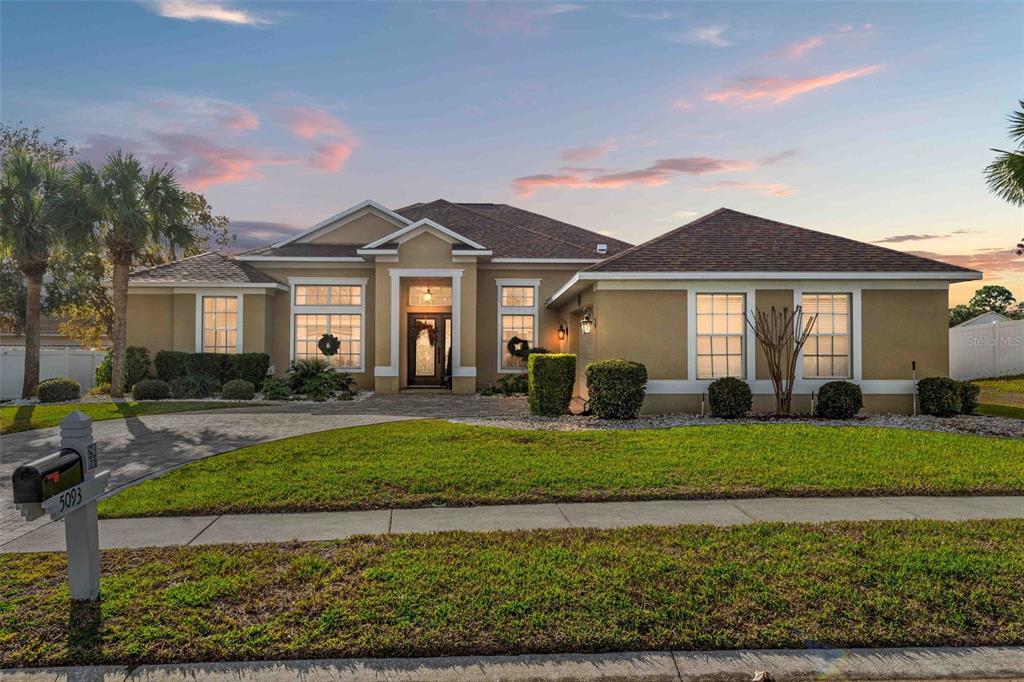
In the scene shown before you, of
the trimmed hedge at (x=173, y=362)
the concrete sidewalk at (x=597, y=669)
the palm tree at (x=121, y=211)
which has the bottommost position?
the concrete sidewalk at (x=597, y=669)

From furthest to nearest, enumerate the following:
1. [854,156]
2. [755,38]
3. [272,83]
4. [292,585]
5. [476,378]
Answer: [476,378], [854,156], [272,83], [755,38], [292,585]

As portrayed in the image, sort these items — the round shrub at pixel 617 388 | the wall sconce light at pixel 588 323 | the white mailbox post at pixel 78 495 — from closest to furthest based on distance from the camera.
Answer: the white mailbox post at pixel 78 495
the round shrub at pixel 617 388
the wall sconce light at pixel 588 323

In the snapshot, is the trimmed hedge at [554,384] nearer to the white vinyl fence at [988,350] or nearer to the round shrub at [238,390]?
the round shrub at [238,390]

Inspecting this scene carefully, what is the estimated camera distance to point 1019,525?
5.77 metres

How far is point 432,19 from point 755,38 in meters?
6.66

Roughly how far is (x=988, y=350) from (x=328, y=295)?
26.4 meters

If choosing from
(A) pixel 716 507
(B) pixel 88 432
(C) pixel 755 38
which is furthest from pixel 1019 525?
(C) pixel 755 38

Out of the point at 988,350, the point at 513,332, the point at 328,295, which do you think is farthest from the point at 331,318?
the point at 988,350

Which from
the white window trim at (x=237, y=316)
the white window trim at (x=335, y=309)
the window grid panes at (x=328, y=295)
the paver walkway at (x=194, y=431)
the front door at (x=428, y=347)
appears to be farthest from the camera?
the front door at (x=428, y=347)

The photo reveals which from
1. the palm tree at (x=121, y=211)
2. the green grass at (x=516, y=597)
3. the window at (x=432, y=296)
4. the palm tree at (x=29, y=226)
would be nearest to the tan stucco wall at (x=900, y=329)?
the green grass at (x=516, y=597)

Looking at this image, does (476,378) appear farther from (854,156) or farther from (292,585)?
(292,585)

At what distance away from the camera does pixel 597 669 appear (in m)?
3.34

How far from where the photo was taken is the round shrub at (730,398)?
12.6 m

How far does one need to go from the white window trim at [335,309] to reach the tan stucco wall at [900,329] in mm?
14631
